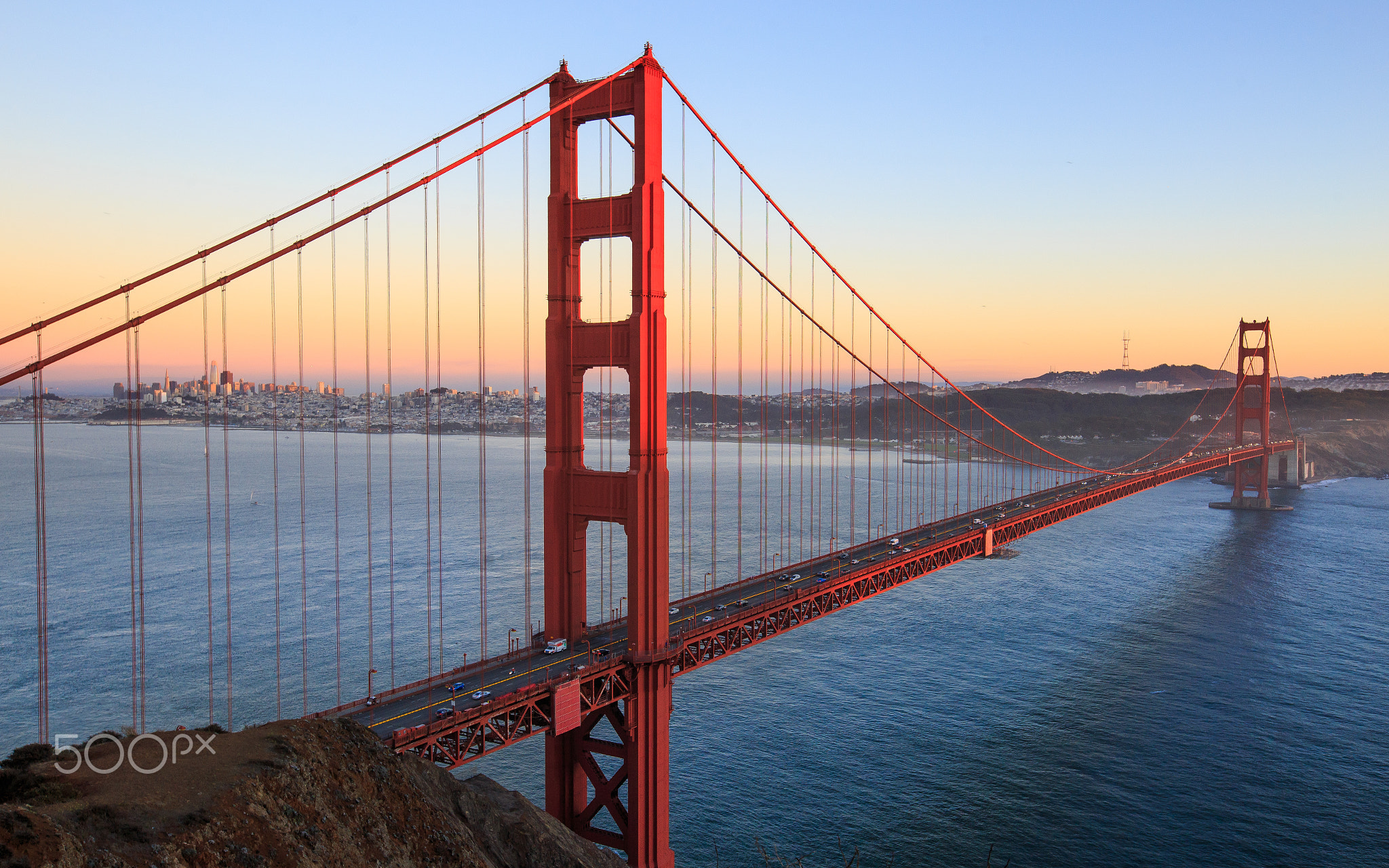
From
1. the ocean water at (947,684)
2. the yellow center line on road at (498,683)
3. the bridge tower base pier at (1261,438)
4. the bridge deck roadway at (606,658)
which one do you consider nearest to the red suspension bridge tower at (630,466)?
the bridge deck roadway at (606,658)

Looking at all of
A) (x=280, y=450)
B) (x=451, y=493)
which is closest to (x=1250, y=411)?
(x=451, y=493)

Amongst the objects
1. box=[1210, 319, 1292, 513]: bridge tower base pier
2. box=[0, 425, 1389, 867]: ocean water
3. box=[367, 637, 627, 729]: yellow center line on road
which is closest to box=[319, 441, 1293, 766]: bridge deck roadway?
box=[367, 637, 627, 729]: yellow center line on road

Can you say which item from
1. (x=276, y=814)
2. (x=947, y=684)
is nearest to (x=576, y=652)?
(x=276, y=814)

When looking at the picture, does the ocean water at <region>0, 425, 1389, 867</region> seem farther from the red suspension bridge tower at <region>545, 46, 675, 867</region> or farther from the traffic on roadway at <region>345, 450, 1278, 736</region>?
the traffic on roadway at <region>345, 450, 1278, 736</region>

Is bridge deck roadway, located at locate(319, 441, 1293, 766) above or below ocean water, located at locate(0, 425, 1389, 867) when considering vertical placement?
above

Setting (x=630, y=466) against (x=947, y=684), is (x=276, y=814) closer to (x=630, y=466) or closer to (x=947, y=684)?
(x=630, y=466)

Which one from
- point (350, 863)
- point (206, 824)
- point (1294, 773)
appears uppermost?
point (206, 824)

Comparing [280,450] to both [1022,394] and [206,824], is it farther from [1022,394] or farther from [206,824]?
[206,824]
